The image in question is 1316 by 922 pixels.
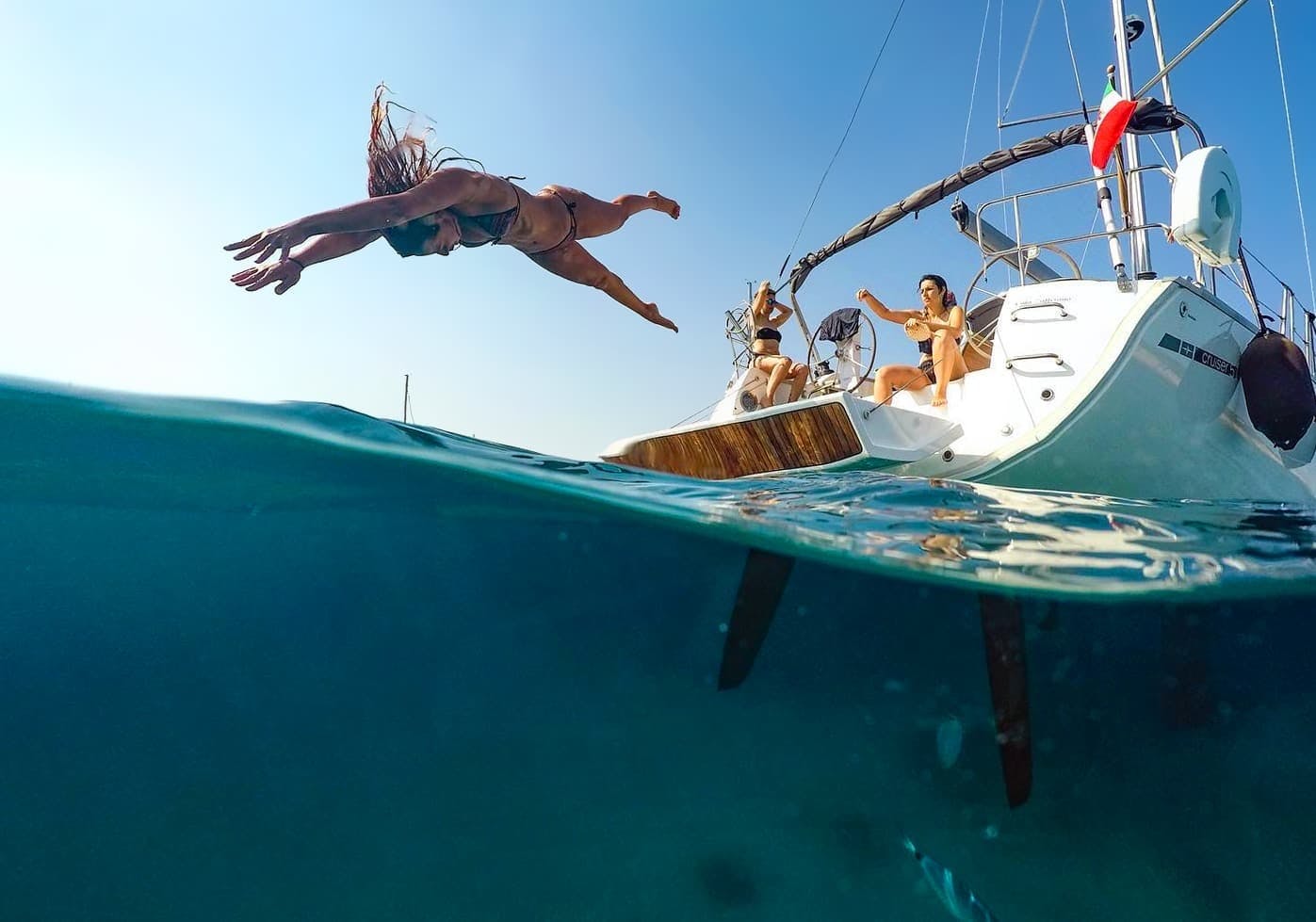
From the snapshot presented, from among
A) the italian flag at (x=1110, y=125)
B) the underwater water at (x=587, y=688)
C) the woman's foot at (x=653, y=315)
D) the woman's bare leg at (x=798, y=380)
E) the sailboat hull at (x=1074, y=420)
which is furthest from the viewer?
the woman's bare leg at (x=798, y=380)

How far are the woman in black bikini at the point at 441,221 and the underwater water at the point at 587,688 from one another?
790mm

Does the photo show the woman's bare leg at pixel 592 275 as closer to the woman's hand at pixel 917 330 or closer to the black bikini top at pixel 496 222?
the black bikini top at pixel 496 222

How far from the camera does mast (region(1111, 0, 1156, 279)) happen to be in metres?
7.29

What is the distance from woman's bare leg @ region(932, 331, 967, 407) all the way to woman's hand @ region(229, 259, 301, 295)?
18.2ft

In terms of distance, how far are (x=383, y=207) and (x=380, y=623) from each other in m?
2.34

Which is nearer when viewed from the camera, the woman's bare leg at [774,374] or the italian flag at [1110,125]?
the italian flag at [1110,125]

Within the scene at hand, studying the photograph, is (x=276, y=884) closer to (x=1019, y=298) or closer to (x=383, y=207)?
(x=383, y=207)

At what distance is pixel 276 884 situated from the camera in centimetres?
335

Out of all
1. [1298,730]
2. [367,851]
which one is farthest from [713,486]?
[1298,730]

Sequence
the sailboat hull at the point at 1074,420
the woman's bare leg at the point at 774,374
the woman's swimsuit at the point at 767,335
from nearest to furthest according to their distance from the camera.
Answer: the sailboat hull at the point at 1074,420
the woman's bare leg at the point at 774,374
the woman's swimsuit at the point at 767,335

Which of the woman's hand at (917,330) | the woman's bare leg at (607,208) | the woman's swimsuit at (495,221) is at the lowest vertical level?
the woman's swimsuit at (495,221)

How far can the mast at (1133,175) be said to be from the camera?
23.9 ft

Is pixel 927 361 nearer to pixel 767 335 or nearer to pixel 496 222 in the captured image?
pixel 767 335

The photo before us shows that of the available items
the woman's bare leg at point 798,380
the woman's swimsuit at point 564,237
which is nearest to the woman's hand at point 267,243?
the woman's swimsuit at point 564,237
